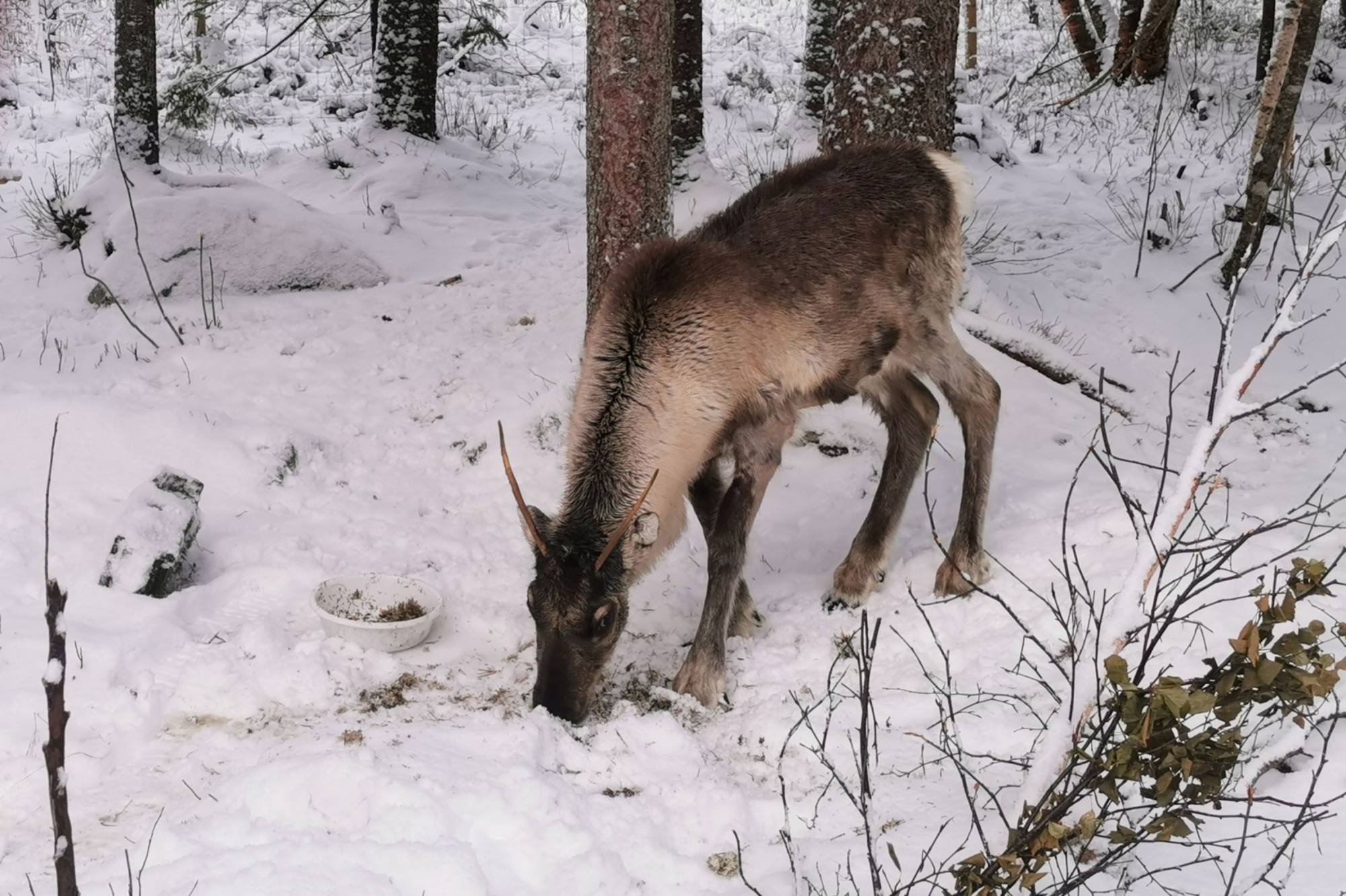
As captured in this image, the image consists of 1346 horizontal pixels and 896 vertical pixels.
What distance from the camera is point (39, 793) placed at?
3262mm

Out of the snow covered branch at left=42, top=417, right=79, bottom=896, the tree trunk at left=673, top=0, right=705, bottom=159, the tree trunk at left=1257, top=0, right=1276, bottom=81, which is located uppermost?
the tree trunk at left=1257, top=0, right=1276, bottom=81

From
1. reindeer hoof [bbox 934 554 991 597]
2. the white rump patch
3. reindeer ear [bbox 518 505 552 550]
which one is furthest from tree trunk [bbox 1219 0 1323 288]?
reindeer ear [bbox 518 505 552 550]

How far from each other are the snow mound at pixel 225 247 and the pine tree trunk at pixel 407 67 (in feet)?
10.6

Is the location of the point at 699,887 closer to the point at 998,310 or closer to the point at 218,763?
the point at 218,763

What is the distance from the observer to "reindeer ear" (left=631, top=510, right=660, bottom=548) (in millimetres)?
3783

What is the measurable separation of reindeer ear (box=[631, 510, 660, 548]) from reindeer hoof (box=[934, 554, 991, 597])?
1552mm

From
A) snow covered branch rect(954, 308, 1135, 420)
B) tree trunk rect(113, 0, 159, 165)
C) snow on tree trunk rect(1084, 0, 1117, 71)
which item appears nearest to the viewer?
snow covered branch rect(954, 308, 1135, 420)

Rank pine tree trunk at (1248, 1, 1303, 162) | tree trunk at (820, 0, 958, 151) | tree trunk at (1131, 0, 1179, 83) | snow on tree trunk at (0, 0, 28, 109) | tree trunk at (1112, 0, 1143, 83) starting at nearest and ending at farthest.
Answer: tree trunk at (820, 0, 958, 151) < pine tree trunk at (1248, 1, 1303, 162) < snow on tree trunk at (0, 0, 28, 109) < tree trunk at (1112, 0, 1143, 83) < tree trunk at (1131, 0, 1179, 83)

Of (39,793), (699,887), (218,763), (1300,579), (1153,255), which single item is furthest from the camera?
(1153,255)

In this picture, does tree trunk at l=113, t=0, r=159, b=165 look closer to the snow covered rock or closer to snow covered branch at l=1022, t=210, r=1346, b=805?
the snow covered rock

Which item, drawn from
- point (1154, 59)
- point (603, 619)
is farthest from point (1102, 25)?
point (603, 619)

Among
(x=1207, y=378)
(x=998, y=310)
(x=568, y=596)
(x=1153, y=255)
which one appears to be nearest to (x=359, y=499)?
(x=568, y=596)

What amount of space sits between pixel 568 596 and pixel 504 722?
497 mm

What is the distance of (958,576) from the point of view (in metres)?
4.68
